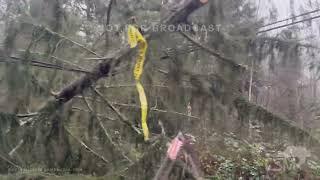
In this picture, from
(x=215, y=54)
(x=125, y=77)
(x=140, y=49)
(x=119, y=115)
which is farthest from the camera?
(x=119, y=115)

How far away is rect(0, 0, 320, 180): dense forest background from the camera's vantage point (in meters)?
2.71

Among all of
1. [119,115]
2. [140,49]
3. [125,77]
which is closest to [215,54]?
[140,49]

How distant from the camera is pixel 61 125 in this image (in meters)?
Answer: 3.48

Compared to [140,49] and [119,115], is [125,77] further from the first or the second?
[140,49]

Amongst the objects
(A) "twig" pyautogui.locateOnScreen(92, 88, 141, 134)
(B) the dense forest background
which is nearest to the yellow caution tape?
(B) the dense forest background

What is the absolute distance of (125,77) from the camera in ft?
10.9

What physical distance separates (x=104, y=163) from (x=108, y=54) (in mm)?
1245

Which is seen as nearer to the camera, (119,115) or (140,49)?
(140,49)

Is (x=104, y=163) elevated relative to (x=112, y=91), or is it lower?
lower

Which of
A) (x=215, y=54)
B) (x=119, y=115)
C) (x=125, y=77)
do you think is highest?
(x=215, y=54)

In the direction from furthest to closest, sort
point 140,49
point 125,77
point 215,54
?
point 125,77 → point 215,54 → point 140,49

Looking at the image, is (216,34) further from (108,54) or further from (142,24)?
(108,54)

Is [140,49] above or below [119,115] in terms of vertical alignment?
above

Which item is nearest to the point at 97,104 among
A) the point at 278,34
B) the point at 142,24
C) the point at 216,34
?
the point at 142,24
